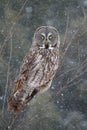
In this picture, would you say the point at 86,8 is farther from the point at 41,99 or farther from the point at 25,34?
the point at 41,99

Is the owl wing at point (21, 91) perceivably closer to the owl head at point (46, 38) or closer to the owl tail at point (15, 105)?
the owl tail at point (15, 105)

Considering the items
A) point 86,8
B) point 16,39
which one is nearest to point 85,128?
point 16,39

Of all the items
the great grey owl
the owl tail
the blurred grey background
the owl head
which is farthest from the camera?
the blurred grey background

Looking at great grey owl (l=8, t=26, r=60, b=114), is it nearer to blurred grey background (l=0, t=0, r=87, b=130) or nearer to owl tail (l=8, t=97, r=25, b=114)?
owl tail (l=8, t=97, r=25, b=114)

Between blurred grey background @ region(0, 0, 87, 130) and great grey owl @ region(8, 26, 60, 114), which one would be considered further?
blurred grey background @ region(0, 0, 87, 130)

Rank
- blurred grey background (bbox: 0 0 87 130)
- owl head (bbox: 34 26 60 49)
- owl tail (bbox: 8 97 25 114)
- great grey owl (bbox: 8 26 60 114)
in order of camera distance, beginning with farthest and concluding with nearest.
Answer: blurred grey background (bbox: 0 0 87 130) < owl head (bbox: 34 26 60 49) < great grey owl (bbox: 8 26 60 114) < owl tail (bbox: 8 97 25 114)

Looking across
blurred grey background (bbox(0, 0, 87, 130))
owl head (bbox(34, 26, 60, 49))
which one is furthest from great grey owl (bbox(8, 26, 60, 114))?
blurred grey background (bbox(0, 0, 87, 130))

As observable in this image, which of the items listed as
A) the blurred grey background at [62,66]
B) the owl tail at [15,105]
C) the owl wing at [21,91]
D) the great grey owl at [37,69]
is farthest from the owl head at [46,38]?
the owl tail at [15,105]

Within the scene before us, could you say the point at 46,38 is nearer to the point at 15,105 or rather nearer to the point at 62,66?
the point at 15,105
